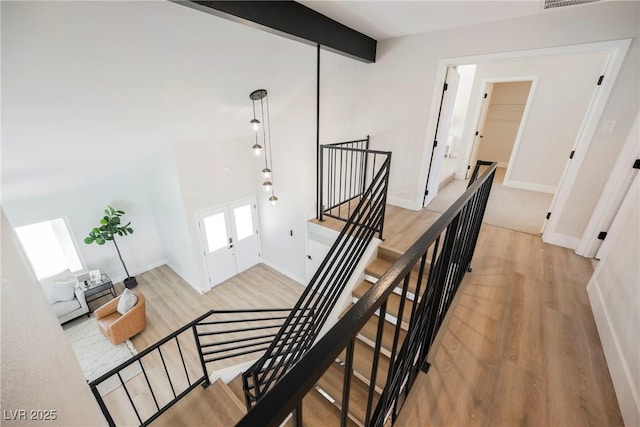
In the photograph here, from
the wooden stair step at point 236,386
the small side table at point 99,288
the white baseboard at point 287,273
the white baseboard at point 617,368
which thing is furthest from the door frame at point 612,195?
the small side table at point 99,288

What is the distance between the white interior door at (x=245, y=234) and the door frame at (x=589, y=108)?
14.2 ft

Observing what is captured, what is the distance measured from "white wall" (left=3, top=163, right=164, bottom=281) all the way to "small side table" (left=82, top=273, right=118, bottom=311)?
17.1 inches

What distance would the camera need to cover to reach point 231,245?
19.8 feet

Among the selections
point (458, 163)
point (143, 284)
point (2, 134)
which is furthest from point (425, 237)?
point (143, 284)

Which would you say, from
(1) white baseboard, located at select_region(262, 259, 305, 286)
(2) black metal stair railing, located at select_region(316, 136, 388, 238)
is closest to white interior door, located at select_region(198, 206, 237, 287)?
(1) white baseboard, located at select_region(262, 259, 305, 286)

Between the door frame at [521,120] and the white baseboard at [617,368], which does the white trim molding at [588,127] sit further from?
the door frame at [521,120]

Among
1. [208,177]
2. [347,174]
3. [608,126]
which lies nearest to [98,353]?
[208,177]

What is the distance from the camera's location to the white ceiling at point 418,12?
2354mm

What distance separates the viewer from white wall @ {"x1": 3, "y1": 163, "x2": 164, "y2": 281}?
16.0ft

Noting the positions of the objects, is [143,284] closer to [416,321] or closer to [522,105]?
[416,321]

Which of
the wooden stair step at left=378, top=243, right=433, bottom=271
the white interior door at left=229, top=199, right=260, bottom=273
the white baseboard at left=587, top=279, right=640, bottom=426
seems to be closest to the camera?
the white baseboard at left=587, top=279, right=640, bottom=426

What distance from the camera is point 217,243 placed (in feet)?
18.9

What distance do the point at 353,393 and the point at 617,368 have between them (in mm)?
1661

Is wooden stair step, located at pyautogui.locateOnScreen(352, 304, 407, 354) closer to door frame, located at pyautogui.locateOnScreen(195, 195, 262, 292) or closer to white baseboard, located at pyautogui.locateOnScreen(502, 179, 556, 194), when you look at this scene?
door frame, located at pyautogui.locateOnScreen(195, 195, 262, 292)
